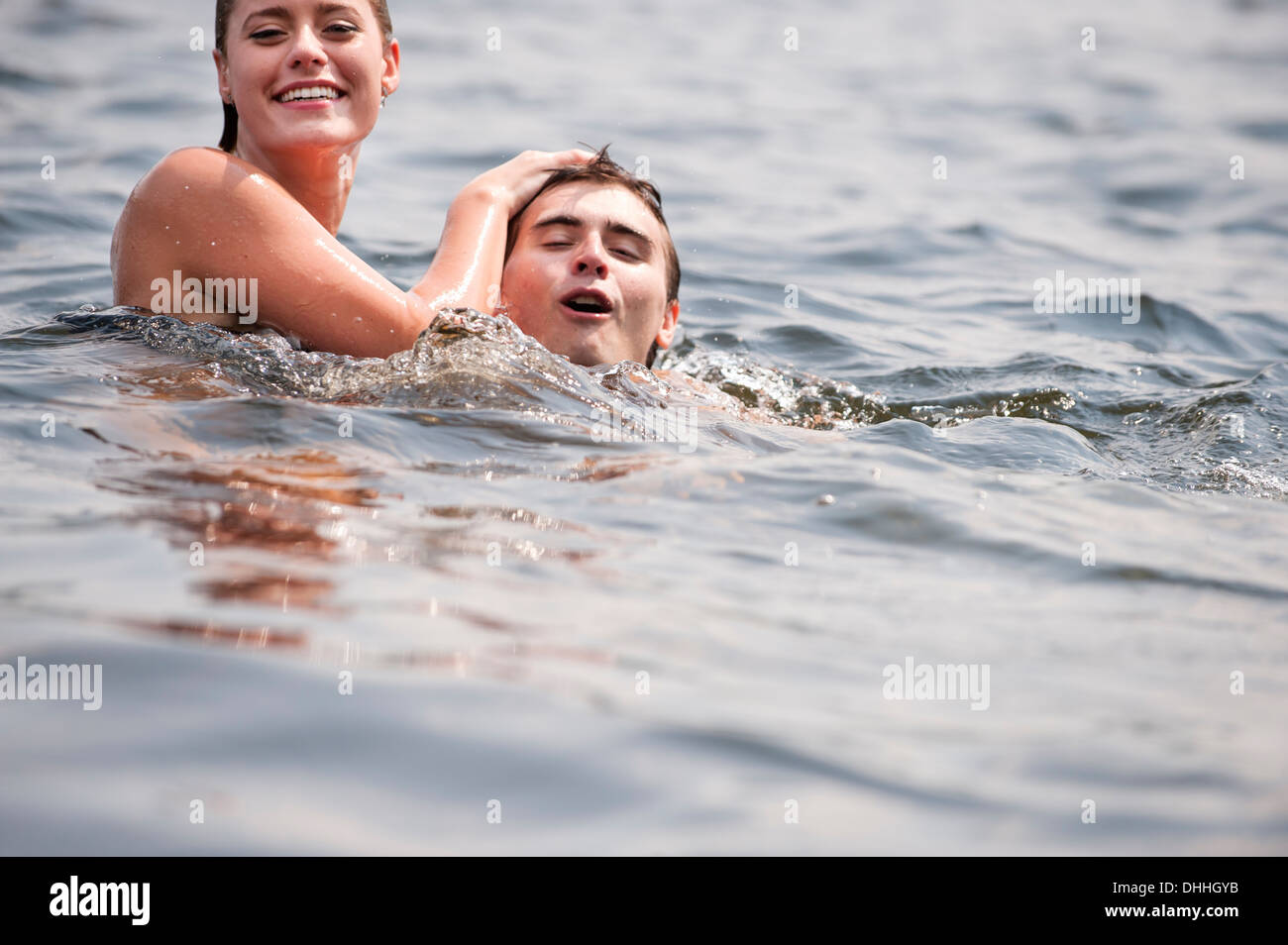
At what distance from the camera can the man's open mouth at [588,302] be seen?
17.7 ft

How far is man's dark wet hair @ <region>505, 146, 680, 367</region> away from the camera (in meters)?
5.76

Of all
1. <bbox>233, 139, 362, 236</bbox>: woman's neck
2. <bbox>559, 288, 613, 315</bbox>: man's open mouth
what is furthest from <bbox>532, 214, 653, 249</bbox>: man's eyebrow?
<bbox>233, 139, 362, 236</bbox>: woman's neck

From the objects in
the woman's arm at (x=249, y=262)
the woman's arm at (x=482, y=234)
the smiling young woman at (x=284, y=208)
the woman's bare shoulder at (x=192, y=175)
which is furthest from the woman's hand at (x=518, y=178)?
the woman's bare shoulder at (x=192, y=175)

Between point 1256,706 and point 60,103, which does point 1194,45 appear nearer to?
point 60,103

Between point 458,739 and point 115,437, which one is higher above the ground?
point 115,437

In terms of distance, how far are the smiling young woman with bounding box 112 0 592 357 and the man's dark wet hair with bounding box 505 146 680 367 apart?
57cm

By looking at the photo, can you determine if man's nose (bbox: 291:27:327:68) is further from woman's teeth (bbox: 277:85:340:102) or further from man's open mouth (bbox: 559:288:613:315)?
man's open mouth (bbox: 559:288:613:315)

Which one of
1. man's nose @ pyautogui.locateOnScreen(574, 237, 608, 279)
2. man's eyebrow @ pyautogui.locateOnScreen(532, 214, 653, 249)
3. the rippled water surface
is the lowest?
the rippled water surface

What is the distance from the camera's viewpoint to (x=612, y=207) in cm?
564

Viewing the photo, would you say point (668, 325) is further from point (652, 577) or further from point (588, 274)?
point (652, 577)

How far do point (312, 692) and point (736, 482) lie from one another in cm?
180

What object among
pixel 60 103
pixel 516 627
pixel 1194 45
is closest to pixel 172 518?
pixel 516 627

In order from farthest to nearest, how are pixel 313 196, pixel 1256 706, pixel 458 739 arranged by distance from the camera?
pixel 313 196
pixel 1256 706
pixel 458 739

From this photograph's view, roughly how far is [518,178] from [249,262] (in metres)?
1.55
